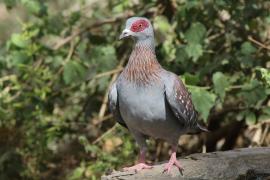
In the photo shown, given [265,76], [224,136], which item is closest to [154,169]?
[265,76]

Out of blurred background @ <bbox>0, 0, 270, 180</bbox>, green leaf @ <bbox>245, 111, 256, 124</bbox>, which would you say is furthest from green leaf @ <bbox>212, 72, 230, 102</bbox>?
green leaf @ <bbox>245, 111, 256, 124</bbox>

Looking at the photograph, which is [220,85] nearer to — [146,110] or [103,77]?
[146,110]

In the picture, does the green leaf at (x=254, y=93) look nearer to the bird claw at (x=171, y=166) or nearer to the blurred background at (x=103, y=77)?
the blurred background at (x=103, y=77)

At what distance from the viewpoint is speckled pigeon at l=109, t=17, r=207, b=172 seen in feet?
13.5

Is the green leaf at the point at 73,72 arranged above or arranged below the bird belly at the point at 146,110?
below

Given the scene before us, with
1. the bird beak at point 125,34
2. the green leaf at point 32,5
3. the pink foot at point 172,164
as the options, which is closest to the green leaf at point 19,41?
the green leaf at point 32,5

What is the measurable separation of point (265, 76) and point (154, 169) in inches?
36.2

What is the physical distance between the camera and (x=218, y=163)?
4.15 m

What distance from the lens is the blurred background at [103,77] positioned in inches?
224

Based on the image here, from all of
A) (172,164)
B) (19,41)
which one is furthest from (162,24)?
(172,164)

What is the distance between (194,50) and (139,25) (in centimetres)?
137

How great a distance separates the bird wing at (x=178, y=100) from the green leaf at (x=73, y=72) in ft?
6.08

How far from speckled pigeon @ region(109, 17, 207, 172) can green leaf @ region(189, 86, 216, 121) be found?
2.26ft

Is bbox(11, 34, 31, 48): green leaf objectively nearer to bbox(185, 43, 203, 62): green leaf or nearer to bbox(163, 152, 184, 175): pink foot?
bbox(185, 43, 203, 62): green leaf
